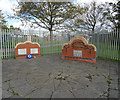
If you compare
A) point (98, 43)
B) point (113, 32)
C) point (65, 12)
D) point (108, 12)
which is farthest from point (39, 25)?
point (108, 12)

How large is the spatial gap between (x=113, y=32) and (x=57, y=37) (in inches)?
190

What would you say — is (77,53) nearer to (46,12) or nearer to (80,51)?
(80,51)

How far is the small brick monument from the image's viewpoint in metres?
5.80

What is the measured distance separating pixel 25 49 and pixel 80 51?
4.11 metres

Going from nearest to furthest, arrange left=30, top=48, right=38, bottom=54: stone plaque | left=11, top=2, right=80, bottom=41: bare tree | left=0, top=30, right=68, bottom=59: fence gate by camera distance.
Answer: left=0, top=30, right=68, bottom=59: fence gate
left=30, top=48, right=38, bottom=54: stone plaque
left=11, top=2, right=80, bottom=41: bare tree

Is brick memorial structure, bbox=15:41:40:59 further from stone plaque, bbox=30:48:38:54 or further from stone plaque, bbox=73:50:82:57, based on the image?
stone plaque, bbox=73:50:82:57

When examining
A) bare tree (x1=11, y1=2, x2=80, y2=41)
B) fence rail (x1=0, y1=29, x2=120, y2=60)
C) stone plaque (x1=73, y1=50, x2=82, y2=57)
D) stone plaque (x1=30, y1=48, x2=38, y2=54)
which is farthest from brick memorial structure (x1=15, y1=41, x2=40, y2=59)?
bare tree (x1=11, y1=2, x2=80, y2=41)

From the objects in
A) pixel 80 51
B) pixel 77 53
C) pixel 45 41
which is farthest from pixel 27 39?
pixel 80 51

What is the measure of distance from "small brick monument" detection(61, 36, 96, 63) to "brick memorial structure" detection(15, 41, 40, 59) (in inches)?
98.9

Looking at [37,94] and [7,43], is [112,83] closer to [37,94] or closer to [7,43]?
[37,94]

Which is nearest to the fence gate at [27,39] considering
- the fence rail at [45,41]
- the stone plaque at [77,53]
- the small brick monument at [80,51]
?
the fence rail at [45,41]

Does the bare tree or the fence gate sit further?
the bare tree

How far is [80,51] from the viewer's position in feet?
20.3

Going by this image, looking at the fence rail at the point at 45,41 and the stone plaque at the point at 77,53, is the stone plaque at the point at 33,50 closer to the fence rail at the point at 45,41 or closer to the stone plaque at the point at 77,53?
the fence rail at the point at 45,41
